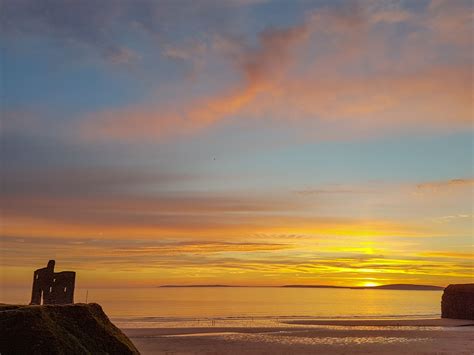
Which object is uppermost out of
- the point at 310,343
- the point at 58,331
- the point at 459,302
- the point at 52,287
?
the point at 52,287

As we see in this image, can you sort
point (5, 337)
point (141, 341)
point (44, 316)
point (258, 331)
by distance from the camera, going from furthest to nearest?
point (258, 331)
point (141, 341)
point (44, 316)
point (5, 337)

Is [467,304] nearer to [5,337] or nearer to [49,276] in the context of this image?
[49,276]

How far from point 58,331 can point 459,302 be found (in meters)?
69.9

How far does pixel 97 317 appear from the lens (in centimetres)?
2161

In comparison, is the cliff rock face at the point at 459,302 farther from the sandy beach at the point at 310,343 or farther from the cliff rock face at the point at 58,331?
the cliff rock face at the point at 58,331

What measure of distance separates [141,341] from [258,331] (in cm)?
1582

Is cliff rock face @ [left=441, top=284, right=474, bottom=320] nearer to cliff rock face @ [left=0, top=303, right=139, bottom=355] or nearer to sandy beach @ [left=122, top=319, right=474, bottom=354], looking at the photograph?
sandy beach @ [left=122, top=319, right=474, bottom=354]

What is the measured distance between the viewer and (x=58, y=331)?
1830cm

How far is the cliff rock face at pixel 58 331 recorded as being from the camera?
1709 cm

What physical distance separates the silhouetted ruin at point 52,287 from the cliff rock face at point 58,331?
3071 centimetres

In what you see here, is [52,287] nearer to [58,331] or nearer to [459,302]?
[58,331]

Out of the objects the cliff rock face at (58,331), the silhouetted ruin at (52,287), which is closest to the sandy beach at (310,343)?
the silhouetted ruin at (52,287)

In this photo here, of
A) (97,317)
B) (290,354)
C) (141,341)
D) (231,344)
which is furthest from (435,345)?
(97,317)

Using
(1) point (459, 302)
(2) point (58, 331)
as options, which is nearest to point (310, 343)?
(2) point (58, 331)
